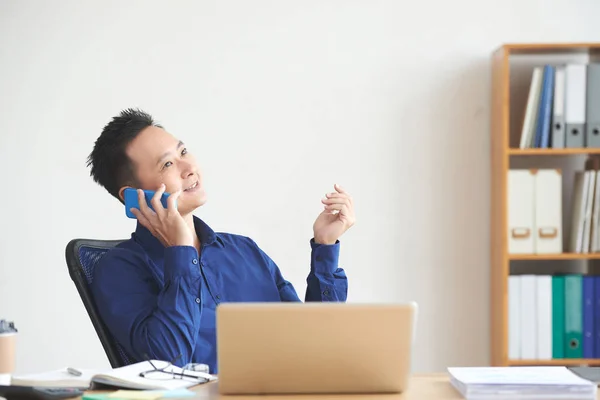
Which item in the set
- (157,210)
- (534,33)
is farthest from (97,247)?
(534,33)

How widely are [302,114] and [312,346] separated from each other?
2.41 m

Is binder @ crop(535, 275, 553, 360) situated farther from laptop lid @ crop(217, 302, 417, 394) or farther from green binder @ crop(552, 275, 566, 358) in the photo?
laptop lid @ crop(217, 302, 417, 394)

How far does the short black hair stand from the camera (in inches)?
86.2

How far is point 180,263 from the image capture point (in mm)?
1908

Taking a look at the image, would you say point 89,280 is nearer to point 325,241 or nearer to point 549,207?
point 325,241

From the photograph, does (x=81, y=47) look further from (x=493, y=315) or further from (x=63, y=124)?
(x=493, y=315)

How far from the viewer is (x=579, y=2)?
3.66 m

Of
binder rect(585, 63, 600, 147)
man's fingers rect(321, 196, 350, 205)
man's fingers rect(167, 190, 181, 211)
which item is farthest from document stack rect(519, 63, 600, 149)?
man's fingers rect(167, 190, 181, 211)

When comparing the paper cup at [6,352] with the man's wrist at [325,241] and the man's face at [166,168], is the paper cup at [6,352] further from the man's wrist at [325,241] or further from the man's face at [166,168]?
the man's wrist at [325,241]

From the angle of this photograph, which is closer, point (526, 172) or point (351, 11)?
point (526, 172)

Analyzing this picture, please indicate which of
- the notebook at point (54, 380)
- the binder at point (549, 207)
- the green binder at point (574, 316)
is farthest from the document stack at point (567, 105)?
the notebook at point (54, 380)

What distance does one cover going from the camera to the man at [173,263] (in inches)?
74.2

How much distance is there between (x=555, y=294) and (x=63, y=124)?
2218 millimetres

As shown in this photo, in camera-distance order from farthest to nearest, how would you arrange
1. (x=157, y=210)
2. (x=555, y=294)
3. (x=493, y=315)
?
1. (x=493, y=315)
2. (x=555, y=294)
3. (x=157, y=210)
